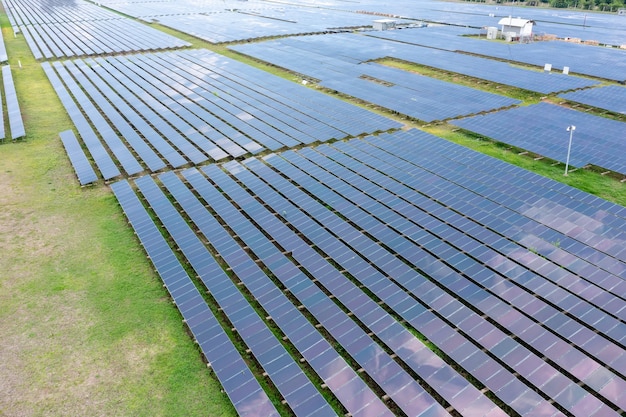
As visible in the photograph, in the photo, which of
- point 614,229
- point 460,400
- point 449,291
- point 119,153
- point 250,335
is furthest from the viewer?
point 119,153

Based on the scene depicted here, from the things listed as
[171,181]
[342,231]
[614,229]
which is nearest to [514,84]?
[614,229]

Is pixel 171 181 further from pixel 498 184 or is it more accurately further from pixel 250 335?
pixel 498 184

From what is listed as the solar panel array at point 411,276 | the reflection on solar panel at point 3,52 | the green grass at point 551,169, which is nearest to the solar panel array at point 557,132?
the green grass at point 551,169

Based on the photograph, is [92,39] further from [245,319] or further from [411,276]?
[411,276]

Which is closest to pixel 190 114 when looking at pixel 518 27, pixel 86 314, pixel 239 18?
pixel 86 314

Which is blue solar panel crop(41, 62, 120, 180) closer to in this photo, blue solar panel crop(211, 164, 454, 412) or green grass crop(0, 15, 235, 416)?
green grass crop(0, 15, 235, 416)

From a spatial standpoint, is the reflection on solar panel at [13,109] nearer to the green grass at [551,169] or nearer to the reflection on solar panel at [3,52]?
the reflection on solar panel at [3,52]
